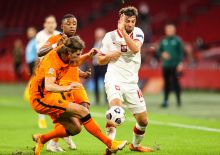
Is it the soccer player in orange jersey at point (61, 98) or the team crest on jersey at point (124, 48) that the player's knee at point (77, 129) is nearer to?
the soccer player in orange jersey at point (61, 98)

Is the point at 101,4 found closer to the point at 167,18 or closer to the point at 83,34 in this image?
the point at 83,34

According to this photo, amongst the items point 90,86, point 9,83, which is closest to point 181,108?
point 90,86

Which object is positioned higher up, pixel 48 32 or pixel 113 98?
pixel 48 32

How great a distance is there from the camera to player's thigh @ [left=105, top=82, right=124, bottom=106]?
36.5 feet

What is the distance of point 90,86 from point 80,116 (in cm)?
1879

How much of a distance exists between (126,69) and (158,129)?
3.86 m

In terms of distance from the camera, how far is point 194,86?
27.4 m

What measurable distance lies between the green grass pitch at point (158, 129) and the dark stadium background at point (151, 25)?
320cm

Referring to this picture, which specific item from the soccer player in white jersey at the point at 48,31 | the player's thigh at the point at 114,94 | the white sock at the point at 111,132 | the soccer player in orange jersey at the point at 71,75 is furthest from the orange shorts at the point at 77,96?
the soccer player in white jersey at the point at 48,31

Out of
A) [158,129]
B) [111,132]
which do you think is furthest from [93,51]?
[158,129]

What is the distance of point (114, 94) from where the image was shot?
11.2 m

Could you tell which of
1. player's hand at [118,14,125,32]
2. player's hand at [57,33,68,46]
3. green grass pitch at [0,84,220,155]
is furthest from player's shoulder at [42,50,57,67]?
green grass pitch at [0,84,220,155]

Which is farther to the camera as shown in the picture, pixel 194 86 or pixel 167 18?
pixel 167 18

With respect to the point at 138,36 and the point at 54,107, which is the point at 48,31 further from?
the point at 54,107
